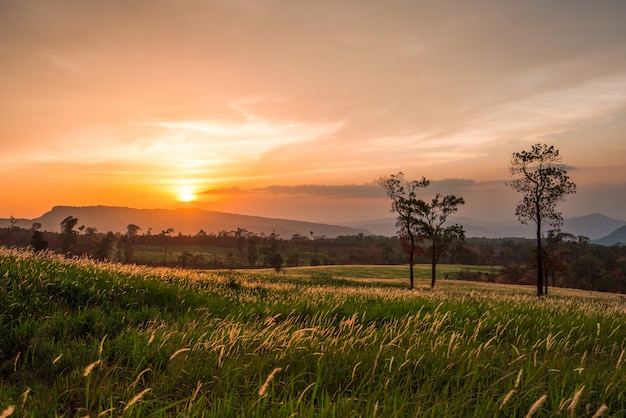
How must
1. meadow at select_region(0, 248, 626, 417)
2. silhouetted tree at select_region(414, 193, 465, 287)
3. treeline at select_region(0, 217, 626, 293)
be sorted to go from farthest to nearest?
treeline at select_region(0, 217, 626, 293) < silhouetted tree at select_region(414, 193, 465, 287) < meadow at select_region(0, 248, 626, 417)

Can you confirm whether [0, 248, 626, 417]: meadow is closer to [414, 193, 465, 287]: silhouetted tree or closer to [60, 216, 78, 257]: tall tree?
[414, 193, 465, 287]: silhouetted tree

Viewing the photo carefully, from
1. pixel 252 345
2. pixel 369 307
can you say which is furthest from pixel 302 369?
pixel 369 307

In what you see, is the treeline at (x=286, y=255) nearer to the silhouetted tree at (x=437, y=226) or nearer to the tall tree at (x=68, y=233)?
the tall tree at (x=68, y=233)

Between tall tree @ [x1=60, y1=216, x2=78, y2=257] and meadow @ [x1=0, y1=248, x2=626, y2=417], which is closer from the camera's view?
meadow @ [x1=0, y1=248, x2=626, y2=417]

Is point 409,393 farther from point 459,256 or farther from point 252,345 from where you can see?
point 459,256

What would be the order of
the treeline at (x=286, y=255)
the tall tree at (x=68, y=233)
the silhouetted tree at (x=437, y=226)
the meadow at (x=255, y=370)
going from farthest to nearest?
1. the treeline at (x=286, y=255)
2. the tall tree at (x=68, y=233)
3. the silhouetted tree at (x=437, y=226)
4. the meadow at (x=255, y=370)

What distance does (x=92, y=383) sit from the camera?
164 inches

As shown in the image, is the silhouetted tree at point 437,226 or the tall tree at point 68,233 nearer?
the silhouetted tree at point 437,226

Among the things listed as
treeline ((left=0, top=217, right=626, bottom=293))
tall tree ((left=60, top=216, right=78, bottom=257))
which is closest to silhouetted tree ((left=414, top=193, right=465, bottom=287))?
treeline ((left=0, top=217, right=626, bottom=293))

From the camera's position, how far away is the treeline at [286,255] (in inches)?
4503

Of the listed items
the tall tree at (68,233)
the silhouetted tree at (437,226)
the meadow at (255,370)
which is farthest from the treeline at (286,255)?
the meadow at (255,370)

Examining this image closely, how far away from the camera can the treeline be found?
375 feet

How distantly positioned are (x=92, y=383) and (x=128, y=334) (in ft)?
6.46

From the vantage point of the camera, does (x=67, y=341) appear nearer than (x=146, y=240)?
Yes
